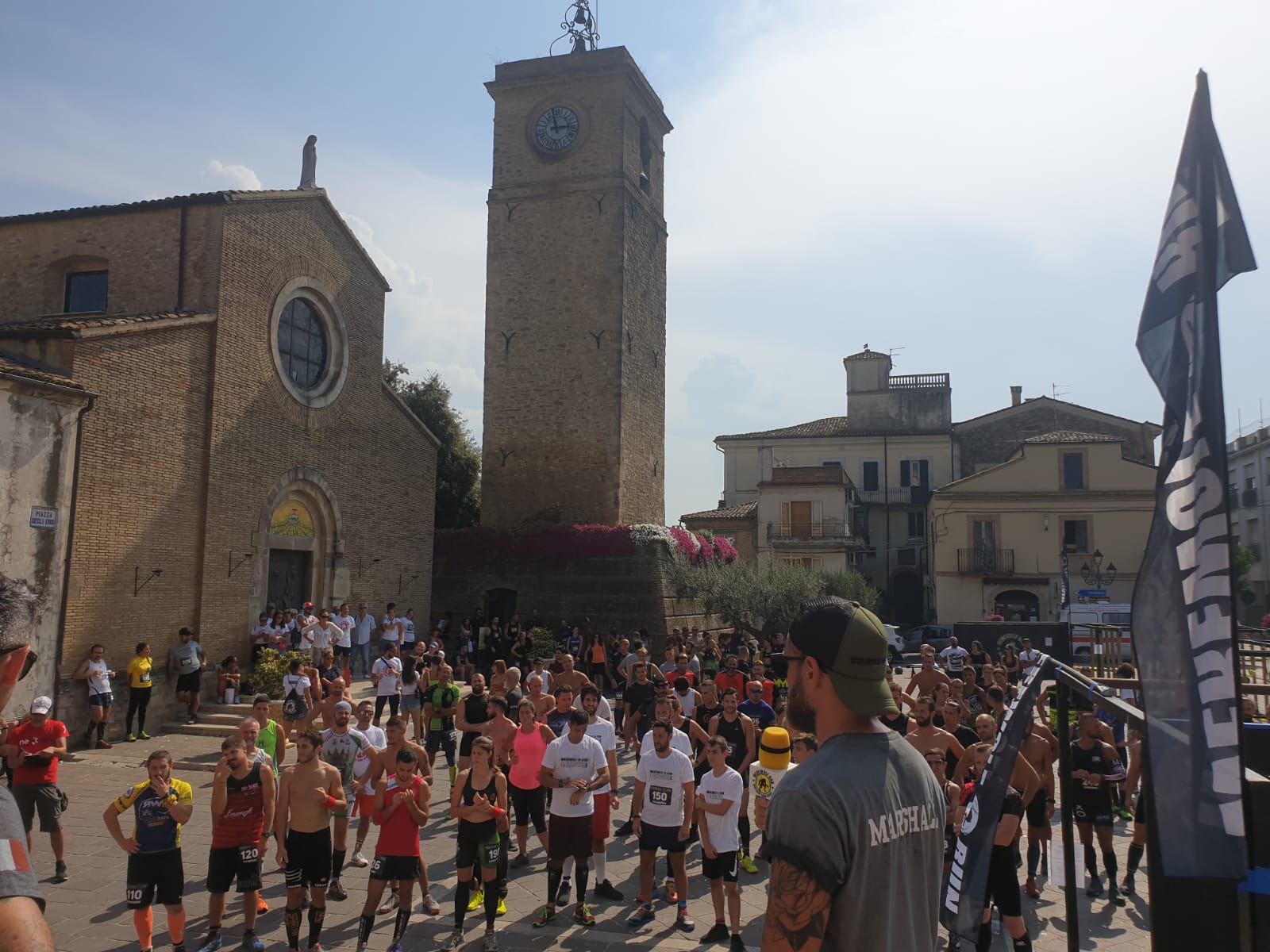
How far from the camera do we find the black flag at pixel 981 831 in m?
3.71

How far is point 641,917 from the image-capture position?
800cm

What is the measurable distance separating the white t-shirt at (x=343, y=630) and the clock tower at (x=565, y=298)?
36.3ft

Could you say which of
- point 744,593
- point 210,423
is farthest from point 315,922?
point 744,593

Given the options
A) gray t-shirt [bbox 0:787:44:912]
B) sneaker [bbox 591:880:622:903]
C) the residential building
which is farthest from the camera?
the residential building

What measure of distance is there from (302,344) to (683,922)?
17423 millimetres

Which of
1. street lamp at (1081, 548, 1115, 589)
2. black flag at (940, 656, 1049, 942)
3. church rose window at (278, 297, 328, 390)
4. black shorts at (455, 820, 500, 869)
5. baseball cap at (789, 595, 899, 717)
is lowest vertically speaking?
black shorts at (455, 820, 500, 869)

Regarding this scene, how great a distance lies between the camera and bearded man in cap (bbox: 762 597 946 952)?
231 centimetres

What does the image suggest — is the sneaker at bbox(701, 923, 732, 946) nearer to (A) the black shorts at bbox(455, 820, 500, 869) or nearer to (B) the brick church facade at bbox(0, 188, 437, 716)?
(A) the black shorts at bbox(455, 820, 500, 869)

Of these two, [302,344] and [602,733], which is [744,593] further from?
[602,733]

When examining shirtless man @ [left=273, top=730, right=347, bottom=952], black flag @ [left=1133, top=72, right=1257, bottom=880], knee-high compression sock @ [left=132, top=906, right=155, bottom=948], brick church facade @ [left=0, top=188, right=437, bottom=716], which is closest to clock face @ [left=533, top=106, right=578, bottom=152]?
brick church facade @ [left=0, top=188, right=437, bottom=716]

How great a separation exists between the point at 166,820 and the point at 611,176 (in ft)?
88.7

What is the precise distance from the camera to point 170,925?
7.00 metres

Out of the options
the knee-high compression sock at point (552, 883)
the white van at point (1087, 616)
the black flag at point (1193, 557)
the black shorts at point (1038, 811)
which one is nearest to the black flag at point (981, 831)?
the black flag at point (1193, 557)

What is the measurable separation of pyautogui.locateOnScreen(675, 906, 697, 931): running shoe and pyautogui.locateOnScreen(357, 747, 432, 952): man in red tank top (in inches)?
86.9
